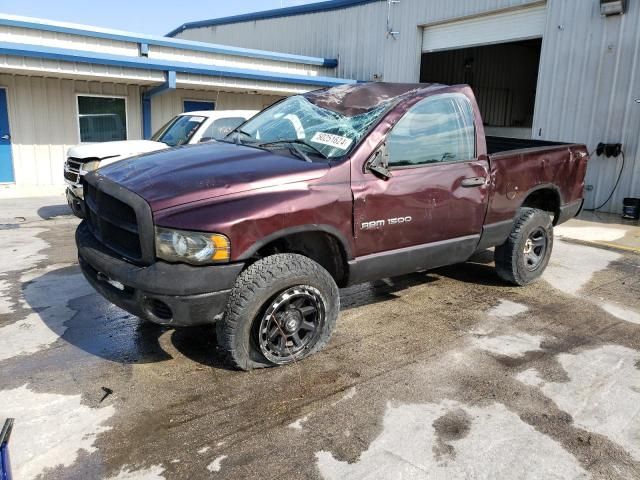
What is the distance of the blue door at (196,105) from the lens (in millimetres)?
14576

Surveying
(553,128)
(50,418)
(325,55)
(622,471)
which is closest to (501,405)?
(622,471)

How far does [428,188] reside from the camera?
414 centimetres

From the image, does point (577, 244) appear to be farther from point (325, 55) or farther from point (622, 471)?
point (325, 55)

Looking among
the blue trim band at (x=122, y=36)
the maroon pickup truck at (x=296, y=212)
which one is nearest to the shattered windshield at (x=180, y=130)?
the maroon pickup truck at (x=296, y=212)

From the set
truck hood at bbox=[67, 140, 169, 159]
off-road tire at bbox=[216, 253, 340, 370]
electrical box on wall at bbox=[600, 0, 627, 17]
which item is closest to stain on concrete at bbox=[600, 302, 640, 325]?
off-road tire at bbox=[216, 253, 340, 370]

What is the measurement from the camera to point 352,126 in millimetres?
4008

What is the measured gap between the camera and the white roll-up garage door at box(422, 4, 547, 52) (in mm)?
12138

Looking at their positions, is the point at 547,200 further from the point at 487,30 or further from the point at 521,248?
the point at 487,30

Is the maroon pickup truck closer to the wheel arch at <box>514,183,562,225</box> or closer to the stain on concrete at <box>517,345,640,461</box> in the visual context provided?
the wheel arch at <box>514,183,562,225</box>

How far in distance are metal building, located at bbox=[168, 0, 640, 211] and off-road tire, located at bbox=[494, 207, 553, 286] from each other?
21.0 feet

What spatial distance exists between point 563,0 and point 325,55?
9828 mm

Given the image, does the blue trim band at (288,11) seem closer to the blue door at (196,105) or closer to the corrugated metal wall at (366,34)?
the corrugated metal wall at (366,34)

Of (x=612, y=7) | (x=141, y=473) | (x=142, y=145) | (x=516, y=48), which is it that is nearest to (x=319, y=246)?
(x=141, y=473)

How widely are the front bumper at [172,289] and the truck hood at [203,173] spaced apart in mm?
412
